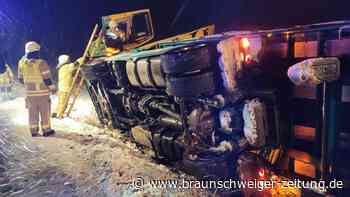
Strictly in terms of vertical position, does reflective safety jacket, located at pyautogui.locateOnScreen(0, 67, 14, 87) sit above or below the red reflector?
above

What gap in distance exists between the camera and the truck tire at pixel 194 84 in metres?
3.16

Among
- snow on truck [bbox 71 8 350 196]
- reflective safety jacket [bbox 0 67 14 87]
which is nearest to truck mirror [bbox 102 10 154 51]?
snow on truck [bbox 71 8 350 196]

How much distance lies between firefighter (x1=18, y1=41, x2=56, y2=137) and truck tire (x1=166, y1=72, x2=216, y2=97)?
4.11 meters

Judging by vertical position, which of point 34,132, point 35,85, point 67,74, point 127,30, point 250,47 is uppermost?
point 127,30

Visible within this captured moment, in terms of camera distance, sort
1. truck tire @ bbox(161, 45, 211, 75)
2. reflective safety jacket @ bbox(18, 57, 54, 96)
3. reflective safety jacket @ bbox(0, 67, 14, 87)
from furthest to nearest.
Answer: reflective safety jacket @ bbox(0, 67, 14, 87) → reflective safety jacket @ bbox(18, 57, 54, 96) → truck tire @ bbox(161, 45, 211, 75)

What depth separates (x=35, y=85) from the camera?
6.41m

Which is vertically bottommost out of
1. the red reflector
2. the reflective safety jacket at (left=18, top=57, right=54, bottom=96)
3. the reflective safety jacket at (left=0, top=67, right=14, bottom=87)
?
the red reflector

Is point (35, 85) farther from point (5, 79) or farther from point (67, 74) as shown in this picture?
point (5, 79)

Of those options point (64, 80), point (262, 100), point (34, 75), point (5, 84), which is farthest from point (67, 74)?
point (262, 100)

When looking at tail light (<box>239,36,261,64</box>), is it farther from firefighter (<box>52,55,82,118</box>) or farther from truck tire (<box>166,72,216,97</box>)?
firefighter (<box>52,55,82,118</box>)

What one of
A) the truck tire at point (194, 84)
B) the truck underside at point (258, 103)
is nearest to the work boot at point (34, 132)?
the truck underside at point (258, 103)

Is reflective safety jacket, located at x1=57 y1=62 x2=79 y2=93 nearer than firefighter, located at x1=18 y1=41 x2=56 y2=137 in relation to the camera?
No

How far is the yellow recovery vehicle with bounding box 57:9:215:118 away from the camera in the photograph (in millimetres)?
6574

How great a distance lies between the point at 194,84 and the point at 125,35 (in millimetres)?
3989
